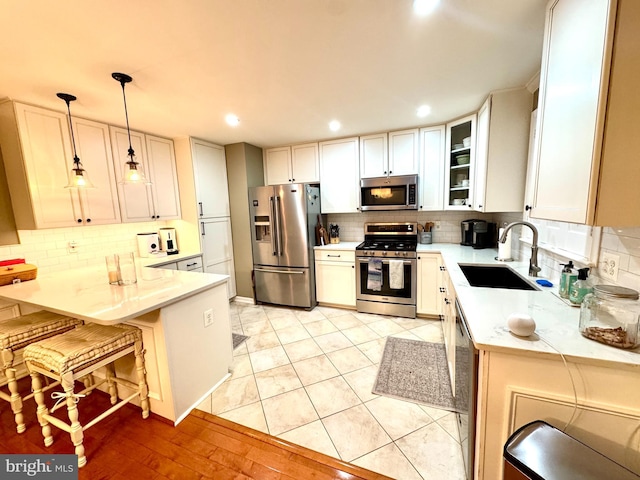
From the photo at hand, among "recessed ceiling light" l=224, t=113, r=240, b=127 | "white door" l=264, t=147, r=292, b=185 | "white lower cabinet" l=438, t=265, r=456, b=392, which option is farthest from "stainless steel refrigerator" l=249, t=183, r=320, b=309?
"white lower cabinet" l=438, t=265, r=456, b=392

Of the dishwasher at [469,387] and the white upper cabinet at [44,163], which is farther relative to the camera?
the white upper cabinet at [44,163]

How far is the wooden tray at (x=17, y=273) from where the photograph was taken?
6.61 ft

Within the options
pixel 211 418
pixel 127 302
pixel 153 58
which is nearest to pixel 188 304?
pixel 127 302

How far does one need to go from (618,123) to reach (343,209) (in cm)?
286

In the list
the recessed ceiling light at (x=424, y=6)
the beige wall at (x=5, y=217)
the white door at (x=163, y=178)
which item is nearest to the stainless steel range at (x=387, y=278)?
the recessed ceiling light at (x=424, y=6)

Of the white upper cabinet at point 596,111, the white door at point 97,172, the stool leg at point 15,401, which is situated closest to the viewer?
the white upper cabinet at point 596,111

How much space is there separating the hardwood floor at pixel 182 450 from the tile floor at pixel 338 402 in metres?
0.08

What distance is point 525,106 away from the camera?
216 centimetres

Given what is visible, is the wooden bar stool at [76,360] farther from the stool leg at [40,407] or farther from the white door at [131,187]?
the white door at [131,187]

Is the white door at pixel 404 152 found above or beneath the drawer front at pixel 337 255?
above

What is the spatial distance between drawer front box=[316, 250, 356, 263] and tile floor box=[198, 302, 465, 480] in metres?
0.86

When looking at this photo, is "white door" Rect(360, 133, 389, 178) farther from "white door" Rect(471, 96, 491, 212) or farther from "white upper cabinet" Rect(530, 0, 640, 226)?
"white upper cabinet" Rect(530, 0, 640, 226)

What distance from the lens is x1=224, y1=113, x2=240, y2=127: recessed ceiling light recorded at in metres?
2.60

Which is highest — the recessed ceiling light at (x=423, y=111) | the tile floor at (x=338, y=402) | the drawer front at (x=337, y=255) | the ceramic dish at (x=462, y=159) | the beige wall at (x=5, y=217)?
the recessed ceiling light at (x=423, y=111)
